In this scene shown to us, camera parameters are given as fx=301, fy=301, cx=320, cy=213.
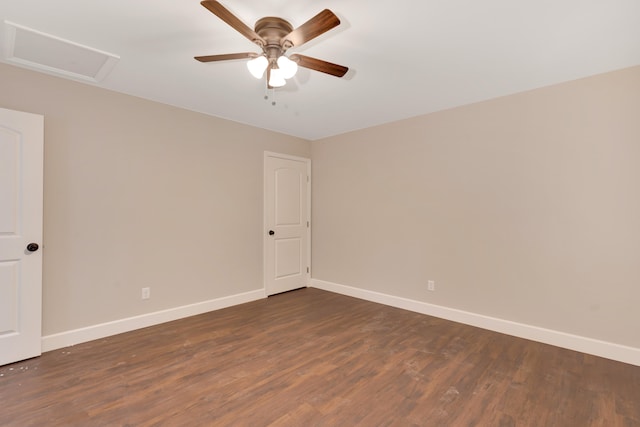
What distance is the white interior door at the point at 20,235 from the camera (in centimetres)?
243

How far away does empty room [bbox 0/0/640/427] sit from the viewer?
76.0 inches

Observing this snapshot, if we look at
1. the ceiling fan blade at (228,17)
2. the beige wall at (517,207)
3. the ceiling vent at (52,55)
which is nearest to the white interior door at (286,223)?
the beige wall at (517,207)

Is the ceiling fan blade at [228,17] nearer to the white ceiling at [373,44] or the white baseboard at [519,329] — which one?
the white ceiling at [373,44]

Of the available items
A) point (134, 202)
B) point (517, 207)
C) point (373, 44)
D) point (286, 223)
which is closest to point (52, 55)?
point (134, 202)

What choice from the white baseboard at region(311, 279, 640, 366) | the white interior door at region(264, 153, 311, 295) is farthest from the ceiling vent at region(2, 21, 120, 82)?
the white baseboard at region(311, 279, 640, 366)

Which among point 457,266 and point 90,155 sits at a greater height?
point 90,155

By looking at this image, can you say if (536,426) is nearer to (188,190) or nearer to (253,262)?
(253,262)

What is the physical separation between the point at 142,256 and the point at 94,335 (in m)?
0.83

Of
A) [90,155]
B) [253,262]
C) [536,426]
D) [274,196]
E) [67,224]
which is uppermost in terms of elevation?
[90,155]

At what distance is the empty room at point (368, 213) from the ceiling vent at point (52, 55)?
0.02 m

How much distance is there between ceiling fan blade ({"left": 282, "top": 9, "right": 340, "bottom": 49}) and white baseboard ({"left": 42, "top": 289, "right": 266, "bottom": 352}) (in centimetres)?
308

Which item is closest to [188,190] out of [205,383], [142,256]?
[142,256]

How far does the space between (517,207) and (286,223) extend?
9.91 feet

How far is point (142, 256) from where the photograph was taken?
10.7ft
